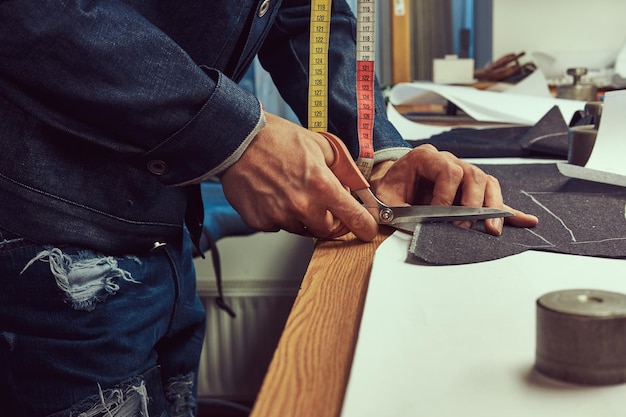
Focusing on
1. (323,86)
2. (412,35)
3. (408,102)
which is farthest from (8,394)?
(412,35)

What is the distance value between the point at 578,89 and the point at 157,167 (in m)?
1.40

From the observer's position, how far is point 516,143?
57.9 inches

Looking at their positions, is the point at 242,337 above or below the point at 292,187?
below

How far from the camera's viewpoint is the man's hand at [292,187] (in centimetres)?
87

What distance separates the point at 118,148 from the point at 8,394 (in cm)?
32

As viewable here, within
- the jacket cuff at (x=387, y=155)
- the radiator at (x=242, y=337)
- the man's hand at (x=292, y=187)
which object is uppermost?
the man's hand at (x=292, y=187)

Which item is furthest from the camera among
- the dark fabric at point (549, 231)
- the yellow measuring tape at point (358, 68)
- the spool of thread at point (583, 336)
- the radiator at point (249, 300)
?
the radiator at point (249, 300)

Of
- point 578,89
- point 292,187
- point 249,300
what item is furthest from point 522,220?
point 249,300

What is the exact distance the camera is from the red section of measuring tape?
110cm

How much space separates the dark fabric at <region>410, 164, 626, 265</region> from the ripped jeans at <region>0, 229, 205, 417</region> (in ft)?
1.19

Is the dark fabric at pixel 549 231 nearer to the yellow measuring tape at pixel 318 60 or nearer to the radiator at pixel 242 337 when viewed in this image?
the yellow measuring tape at pixel 318 60

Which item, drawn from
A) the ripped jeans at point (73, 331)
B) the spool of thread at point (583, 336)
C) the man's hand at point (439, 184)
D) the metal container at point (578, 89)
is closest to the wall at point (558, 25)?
the metal container at point (578, 89)

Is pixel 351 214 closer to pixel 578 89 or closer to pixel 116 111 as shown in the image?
pixel 116 111

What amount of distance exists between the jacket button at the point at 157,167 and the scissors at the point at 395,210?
7.3 inches
